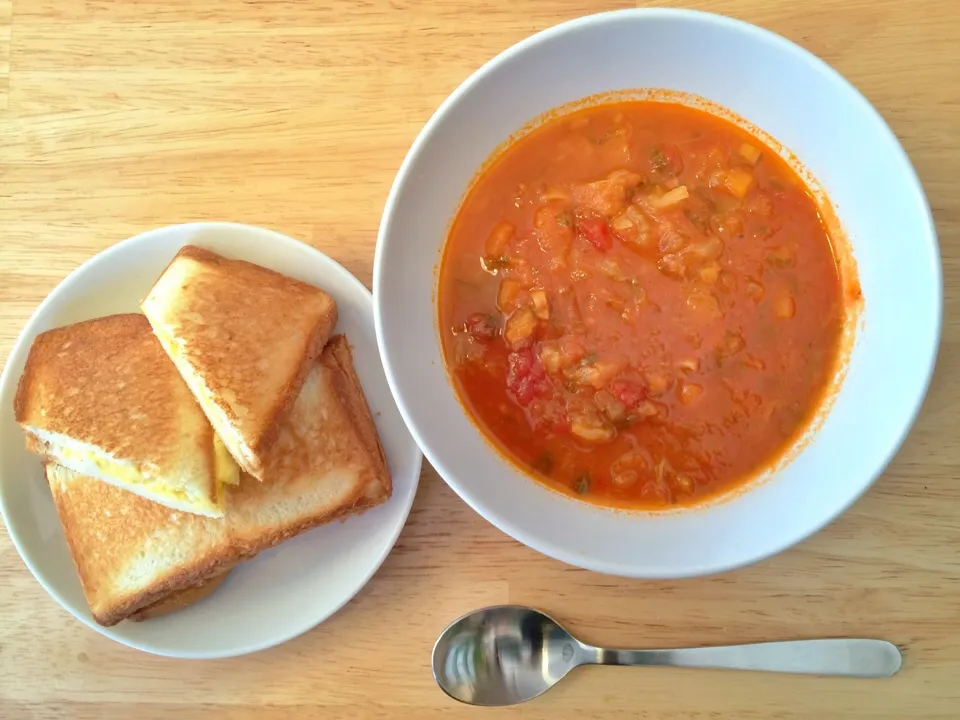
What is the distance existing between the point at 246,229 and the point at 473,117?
82 centimetres

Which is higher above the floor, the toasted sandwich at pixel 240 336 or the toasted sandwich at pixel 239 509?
the toasted sandwich at pixel 240 336

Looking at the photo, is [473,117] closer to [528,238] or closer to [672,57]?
[528,238]

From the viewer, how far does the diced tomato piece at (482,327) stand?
2193 millimetres

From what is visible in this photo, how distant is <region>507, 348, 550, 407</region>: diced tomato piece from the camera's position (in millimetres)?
2170

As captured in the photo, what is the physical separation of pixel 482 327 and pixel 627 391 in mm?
462

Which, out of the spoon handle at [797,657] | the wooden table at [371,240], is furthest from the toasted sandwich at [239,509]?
the spoon handle at [797,657]

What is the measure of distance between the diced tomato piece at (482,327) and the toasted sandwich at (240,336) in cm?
47

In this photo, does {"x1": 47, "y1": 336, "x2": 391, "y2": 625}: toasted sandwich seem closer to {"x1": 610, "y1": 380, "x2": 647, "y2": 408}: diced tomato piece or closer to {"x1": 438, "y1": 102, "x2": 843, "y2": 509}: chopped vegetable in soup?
{"x1": 438, "y1": 102, "x2": 843, "y2": 509}: chopped vegetable in soup

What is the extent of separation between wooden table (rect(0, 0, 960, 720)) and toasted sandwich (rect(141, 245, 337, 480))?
8.8 inches

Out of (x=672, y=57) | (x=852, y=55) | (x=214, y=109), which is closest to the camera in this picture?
(x=672, y=57)

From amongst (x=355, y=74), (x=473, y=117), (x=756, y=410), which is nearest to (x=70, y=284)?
(x=355, y=74)

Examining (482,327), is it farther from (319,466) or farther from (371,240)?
(319,466)

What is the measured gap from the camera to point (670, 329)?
6.97ft

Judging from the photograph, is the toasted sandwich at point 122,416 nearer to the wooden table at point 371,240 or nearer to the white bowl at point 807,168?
the wooden table at point 371,240
